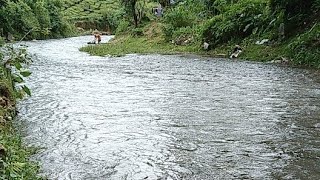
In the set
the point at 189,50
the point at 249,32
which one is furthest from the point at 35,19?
the point at 249,32

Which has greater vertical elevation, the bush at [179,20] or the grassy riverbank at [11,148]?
the bush at [179,20]

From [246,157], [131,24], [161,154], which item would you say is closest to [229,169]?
[246,157]

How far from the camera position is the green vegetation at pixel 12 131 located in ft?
17.5

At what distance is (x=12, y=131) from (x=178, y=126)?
3.30 m

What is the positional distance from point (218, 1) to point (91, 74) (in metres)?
15.8

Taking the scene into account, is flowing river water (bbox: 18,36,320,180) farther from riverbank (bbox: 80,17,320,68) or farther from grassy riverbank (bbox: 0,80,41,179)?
riverbank (bbox: 80,17,320,68)

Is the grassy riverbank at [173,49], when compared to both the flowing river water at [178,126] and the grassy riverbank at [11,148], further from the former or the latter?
the grassy riverbank at [11,148]

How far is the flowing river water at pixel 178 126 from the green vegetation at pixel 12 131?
1.00 feet

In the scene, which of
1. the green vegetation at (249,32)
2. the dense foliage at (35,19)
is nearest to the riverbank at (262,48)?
the green vegetation at (249,32)

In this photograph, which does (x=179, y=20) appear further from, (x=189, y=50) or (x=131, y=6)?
(x=131, y=6)

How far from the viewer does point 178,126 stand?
9000 millimetres

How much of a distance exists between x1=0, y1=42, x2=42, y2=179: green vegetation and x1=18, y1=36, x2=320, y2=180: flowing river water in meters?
0.30

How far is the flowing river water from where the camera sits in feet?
21.5

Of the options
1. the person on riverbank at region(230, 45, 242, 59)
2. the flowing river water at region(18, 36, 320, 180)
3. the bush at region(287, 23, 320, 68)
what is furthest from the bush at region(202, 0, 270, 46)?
the flowing river water at region(18, 36, 320, 180)
